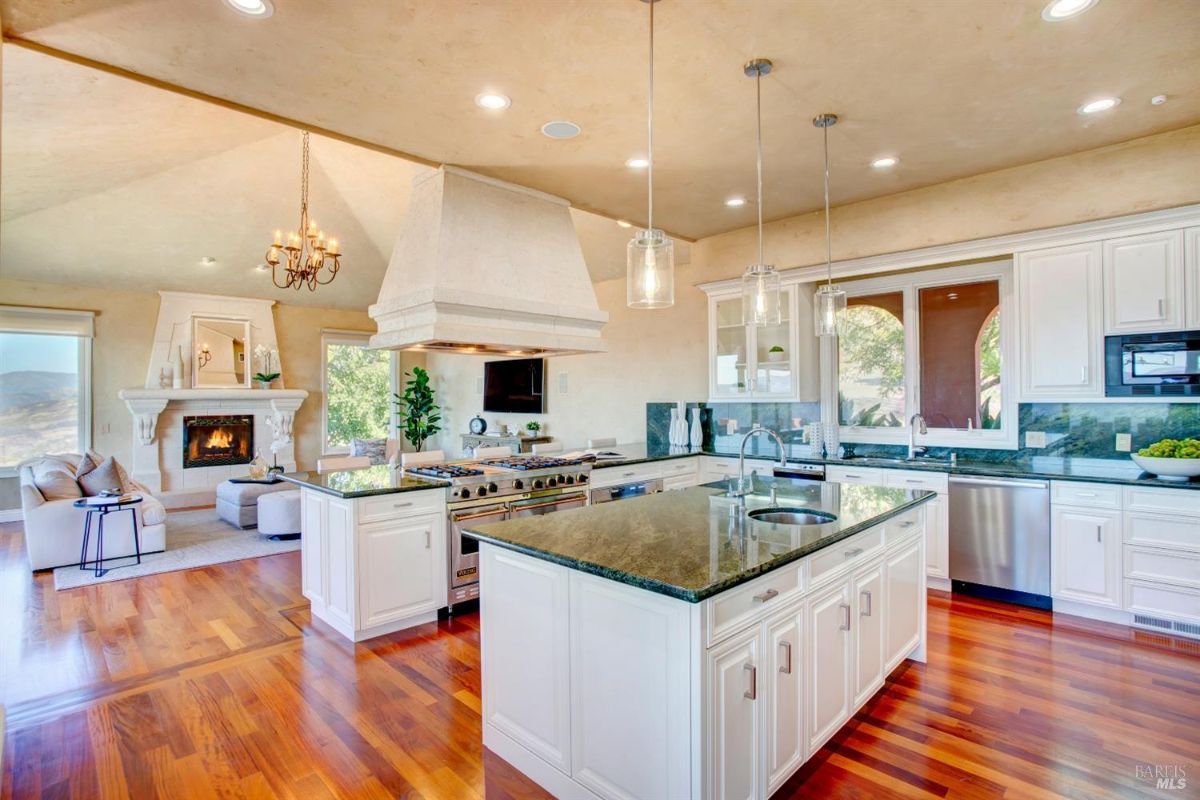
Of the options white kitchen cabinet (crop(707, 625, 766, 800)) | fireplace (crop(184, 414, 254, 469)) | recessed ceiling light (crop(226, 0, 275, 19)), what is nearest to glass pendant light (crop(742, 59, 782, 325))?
white kitchen cabinet (crop(707, 625, 766, 800))

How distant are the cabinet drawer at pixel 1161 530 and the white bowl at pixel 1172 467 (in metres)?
0.23

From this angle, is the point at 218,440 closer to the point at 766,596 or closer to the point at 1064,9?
the point at 766,596

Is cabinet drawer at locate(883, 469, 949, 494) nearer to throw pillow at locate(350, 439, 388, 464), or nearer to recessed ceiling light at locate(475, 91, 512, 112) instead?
recessed ceiling light at locate(475, 91, 512, 112)

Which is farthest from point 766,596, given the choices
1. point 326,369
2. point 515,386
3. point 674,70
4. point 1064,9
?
point 326,369

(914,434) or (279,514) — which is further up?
(914,434)

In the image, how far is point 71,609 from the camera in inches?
157

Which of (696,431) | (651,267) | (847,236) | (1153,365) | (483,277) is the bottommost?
(696,431)

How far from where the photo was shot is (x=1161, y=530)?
3328 mm

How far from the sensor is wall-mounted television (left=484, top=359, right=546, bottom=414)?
25.8 ft

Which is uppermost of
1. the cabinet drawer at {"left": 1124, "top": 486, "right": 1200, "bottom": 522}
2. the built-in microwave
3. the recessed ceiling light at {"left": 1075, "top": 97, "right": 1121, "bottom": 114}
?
the recessed ceiling light at {"left": 1075, "top": 97, "right": 1121, "bottom": 114}

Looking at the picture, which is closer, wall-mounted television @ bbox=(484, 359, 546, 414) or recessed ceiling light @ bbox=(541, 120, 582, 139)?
recessed ceiling light @ bbox=(541, 120, 582, 139)

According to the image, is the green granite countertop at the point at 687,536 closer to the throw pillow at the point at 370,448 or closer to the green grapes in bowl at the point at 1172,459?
the green grapes in bowl at the point at 1172,459

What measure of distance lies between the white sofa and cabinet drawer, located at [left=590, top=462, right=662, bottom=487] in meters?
4.15

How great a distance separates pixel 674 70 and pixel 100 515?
18.5ft
